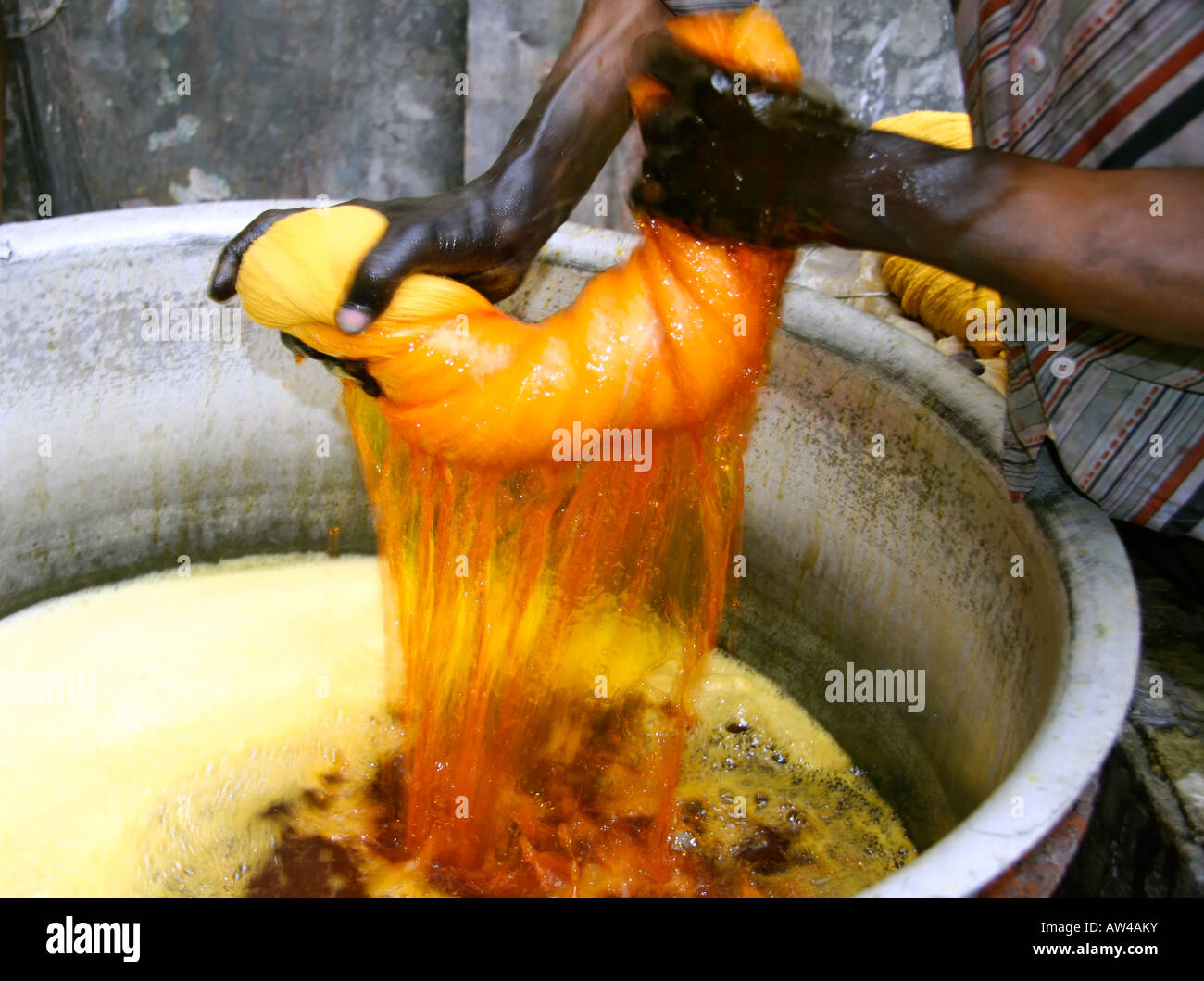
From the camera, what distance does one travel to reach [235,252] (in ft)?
4.29

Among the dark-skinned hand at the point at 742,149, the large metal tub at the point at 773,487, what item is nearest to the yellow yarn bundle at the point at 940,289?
the large metal tub at the point at 773,487

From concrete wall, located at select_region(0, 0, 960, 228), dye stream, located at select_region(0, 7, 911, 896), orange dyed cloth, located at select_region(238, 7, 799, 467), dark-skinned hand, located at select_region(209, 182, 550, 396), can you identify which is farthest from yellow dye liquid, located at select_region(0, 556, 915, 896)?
concrete wall, located at select_region(0, 0, 960, 228)

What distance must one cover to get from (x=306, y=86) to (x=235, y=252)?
1.62 metres

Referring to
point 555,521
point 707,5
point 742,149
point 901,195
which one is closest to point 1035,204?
→ point 901,195

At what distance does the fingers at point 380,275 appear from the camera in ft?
4.02

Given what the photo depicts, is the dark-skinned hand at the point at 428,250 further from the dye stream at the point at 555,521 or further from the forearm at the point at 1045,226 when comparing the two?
the forearm at the point at 1045,226

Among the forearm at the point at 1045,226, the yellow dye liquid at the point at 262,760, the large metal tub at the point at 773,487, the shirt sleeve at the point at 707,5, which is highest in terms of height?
the shirt sleeve at the point at 707,5

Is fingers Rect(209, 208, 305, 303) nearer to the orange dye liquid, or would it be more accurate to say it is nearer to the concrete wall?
the orange dye liquid

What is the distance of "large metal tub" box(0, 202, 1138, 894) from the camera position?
1.40 meters

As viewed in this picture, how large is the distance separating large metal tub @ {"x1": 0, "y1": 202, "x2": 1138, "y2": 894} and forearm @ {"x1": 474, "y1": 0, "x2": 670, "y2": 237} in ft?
1.13

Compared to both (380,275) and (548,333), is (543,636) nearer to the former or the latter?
(548,333)

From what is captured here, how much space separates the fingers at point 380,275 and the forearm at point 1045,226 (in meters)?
0.49
